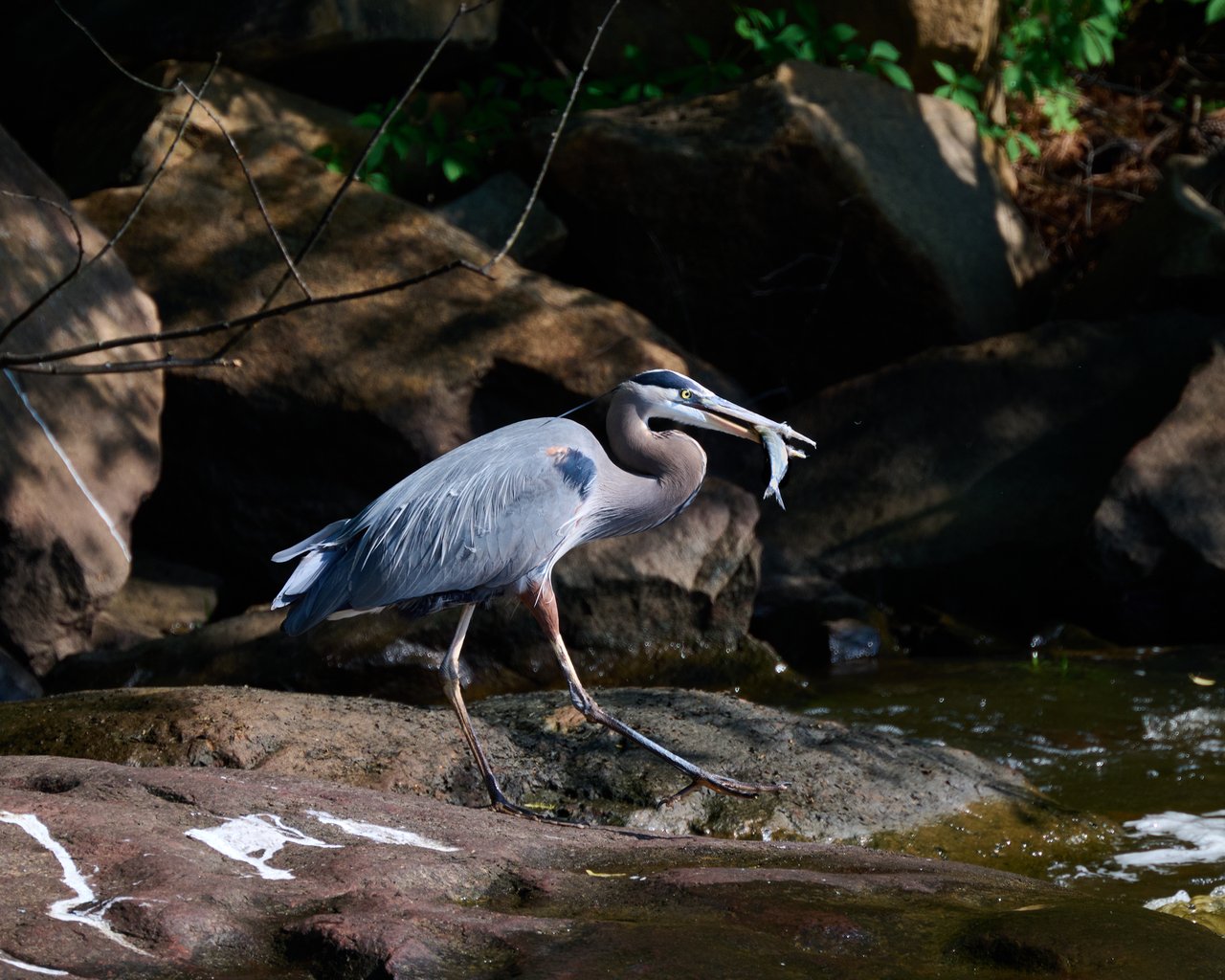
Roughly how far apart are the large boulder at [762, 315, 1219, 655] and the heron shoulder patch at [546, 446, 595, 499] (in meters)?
3.09

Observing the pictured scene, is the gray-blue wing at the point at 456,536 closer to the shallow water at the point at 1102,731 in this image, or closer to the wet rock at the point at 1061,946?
the shallow water at the point at 1102,731

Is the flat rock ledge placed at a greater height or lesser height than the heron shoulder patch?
lesser

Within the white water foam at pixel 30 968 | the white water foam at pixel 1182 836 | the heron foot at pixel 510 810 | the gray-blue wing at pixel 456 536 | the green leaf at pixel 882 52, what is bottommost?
the white water foam at pixel 1182 836

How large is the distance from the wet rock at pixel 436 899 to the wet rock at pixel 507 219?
554 cm

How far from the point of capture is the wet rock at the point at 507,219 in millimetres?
8547

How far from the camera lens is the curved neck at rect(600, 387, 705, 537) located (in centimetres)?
448

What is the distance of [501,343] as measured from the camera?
7500 millimetres

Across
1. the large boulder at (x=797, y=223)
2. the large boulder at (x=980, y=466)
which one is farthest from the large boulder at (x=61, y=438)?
the large boulder at (x=980, y=466)

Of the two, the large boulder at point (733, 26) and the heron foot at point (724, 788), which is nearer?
the heron foot at point (724, 788)

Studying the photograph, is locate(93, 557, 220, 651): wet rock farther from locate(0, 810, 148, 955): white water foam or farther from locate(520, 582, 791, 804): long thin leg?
locate(0, 810, 148, 955): white water foam

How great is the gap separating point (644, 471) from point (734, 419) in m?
0.33

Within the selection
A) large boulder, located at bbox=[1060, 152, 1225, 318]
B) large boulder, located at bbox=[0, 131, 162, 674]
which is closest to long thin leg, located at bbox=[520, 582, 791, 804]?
large boulder, located at bbox=[0, 131, 162, 674]

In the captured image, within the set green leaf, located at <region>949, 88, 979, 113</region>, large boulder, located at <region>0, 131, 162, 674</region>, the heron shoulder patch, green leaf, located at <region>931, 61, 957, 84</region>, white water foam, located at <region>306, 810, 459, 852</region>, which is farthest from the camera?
green leaf, located at <region>949, 88, 979, 113</region>

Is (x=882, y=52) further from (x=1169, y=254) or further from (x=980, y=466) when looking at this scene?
(x=980, y=466)
